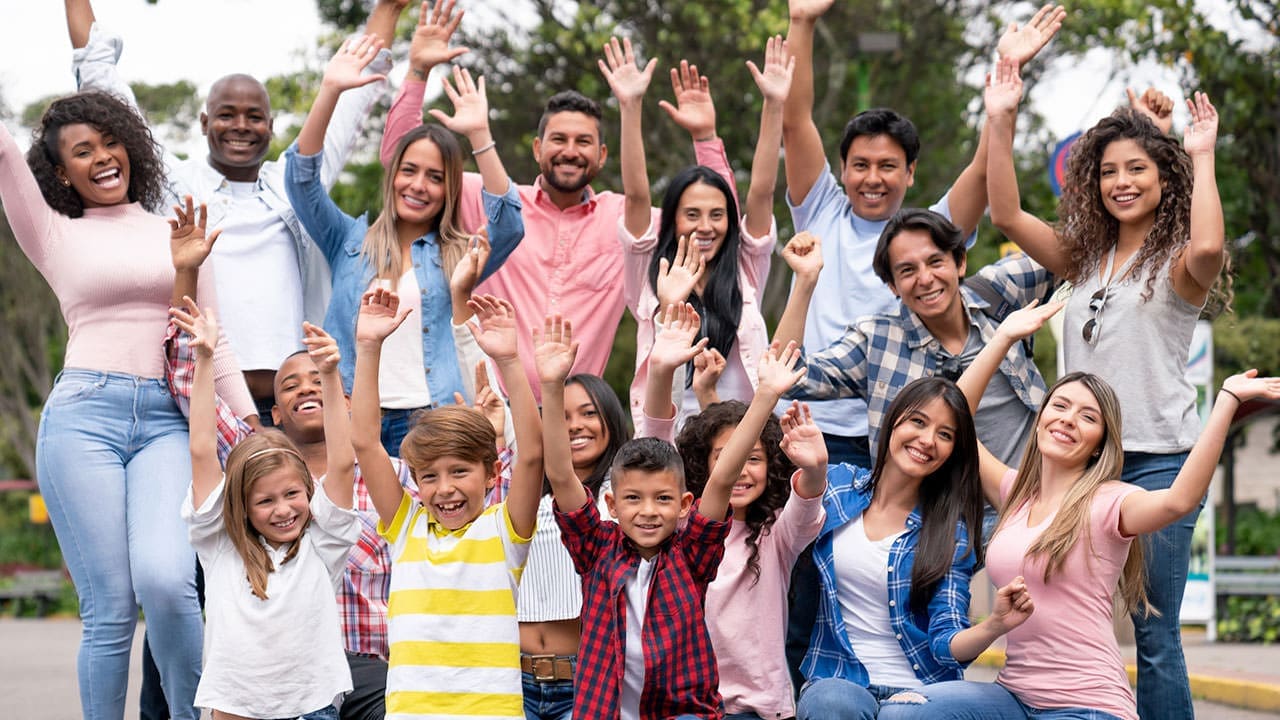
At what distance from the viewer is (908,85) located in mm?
16688

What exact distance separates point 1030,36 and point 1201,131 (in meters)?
0.92

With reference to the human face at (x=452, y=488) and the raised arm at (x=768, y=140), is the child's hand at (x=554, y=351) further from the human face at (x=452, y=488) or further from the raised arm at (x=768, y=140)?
the raised arm at (x=768, y=140)

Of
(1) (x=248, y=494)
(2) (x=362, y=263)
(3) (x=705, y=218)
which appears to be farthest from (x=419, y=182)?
(1) (x=248, y=494)

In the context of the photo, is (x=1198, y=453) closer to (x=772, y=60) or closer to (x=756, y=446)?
(x=756, y=446)

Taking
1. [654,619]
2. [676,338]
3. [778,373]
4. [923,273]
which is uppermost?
[923,273]

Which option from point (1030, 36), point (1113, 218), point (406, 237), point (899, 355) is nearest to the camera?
point (1113, 218)

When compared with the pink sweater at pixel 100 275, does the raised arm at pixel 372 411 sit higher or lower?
lower

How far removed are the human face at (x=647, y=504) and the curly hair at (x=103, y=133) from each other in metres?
2.20

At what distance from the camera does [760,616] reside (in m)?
4.65

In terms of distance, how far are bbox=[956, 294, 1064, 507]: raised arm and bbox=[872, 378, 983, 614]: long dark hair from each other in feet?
0.42

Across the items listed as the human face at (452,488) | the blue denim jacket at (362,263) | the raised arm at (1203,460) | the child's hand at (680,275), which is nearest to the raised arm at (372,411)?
the human face at (452,488)

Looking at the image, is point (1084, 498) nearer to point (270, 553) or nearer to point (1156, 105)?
point (1156, 105)

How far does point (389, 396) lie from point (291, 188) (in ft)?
3.01

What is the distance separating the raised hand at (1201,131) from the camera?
4.71m
